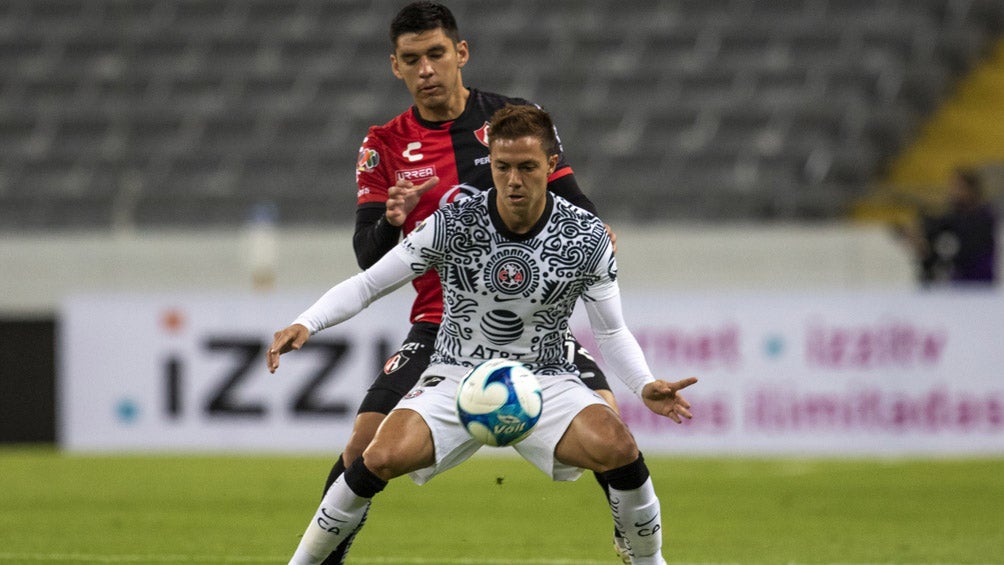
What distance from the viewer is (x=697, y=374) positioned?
39.4 ft

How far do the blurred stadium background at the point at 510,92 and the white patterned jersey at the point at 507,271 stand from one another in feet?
23.4

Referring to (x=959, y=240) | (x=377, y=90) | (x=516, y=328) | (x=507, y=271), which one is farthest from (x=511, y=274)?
(x=377, y=90)

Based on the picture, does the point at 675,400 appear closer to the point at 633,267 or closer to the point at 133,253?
the point at 633,267

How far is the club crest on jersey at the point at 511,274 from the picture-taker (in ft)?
17.6

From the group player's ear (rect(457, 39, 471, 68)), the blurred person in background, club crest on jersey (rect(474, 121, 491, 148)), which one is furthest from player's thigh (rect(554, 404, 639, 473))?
the blurred person in background

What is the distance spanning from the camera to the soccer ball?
5.06m

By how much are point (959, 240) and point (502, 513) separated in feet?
17.1

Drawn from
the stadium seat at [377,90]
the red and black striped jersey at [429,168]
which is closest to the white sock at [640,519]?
the red and black striped jersey at [429,168]

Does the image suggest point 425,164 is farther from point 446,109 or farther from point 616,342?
point 616,342

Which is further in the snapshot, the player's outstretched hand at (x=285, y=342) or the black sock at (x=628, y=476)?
the black sock at (x=628, y=476)

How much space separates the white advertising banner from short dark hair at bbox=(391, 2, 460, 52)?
6369 mm

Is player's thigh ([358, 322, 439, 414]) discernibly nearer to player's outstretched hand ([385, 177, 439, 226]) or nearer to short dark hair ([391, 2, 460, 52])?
player's outstretched hand ([385, 177, 439, 226])

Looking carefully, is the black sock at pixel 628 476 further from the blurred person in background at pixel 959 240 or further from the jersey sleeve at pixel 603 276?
the blurred person in background at pixel 959 240

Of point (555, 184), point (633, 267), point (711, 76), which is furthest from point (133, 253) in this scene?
point (555, 184)
